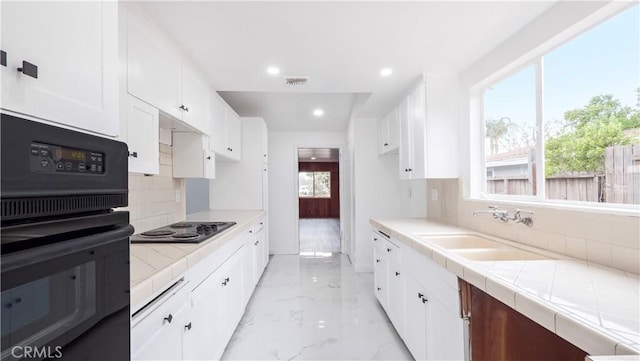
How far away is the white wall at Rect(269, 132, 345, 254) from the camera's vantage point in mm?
5156

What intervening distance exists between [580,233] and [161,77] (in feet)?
7.95

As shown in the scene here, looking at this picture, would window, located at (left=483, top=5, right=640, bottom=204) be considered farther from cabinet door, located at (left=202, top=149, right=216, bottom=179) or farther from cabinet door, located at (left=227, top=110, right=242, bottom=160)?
cabinet door, located at (left=227, top=110, right=242, bottom=160)

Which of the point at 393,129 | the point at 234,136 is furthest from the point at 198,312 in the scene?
the point at 393,129

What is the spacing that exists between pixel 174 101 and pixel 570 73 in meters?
2.37

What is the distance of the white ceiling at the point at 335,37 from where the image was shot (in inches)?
60.4

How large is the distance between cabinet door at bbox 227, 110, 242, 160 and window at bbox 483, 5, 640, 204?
2691 millimetres

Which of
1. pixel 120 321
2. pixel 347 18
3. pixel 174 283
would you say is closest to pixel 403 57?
pixel 347 18

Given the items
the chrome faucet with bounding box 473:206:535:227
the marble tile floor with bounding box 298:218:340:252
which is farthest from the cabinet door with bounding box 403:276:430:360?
the marble tile floor with bounding box 298:218:340:252

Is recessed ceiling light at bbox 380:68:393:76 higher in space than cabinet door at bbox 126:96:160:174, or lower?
higher

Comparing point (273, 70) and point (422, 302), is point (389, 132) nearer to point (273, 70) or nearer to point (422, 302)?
point (273, 70)

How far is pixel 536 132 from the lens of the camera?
67.9 inches

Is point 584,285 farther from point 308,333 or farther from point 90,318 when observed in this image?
point 308,333

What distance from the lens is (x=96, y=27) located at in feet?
2.64

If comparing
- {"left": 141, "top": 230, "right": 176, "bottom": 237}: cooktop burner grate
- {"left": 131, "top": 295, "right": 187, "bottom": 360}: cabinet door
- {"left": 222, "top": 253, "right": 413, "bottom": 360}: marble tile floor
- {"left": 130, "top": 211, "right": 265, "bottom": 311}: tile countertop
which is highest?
{"left": 141, "top": 230, "right": 176, "bottom": 237}: cooktop burner grate
